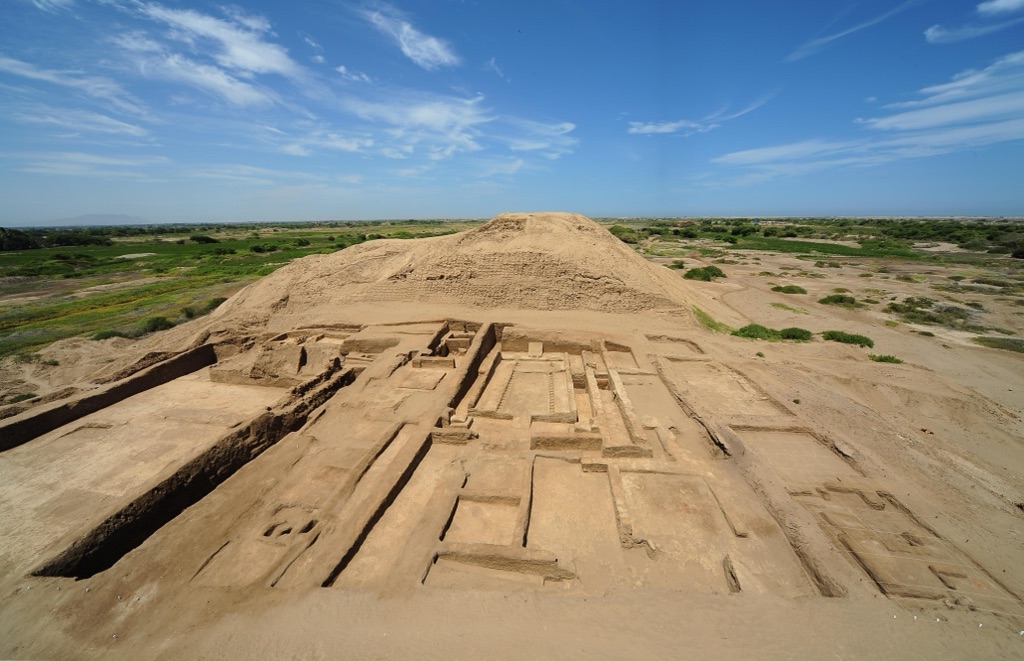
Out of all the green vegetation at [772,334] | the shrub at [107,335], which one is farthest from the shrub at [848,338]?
the shrub at [107,335]

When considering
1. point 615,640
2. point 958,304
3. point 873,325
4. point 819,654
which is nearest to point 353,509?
point 615,640

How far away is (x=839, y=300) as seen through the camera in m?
22.0

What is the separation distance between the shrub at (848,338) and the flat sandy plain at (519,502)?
5.47ft

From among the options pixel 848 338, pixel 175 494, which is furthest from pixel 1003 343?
pixel 175 494

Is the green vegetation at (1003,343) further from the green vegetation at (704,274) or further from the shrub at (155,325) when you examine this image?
the shrub at (155,325)

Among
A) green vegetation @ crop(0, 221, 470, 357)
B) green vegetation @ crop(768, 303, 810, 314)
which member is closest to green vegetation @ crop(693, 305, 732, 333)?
green vegetation @ crop(768, 303, 810, 314)

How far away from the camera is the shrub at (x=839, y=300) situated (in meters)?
21.7

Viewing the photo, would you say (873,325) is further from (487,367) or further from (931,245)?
(931,245)

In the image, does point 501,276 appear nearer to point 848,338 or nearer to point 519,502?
point 519,502

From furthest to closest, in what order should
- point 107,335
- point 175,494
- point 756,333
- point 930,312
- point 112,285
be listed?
point 112,285 → point 930,312 → point 107,335 → point 756,333 → point 175,494

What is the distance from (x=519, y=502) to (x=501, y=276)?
11429 mm

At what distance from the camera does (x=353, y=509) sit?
20.4 ft

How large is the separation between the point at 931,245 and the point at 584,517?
68.7m

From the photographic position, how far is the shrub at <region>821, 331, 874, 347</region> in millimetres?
14883
